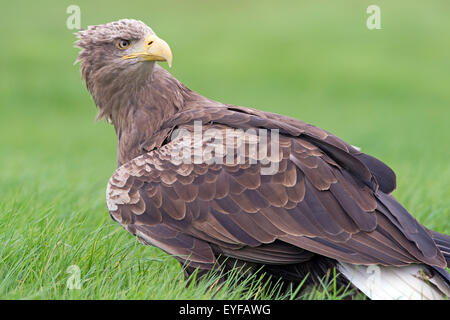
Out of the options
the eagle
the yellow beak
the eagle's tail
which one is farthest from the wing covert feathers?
the yellow beak

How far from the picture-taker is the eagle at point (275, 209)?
14.9 feet

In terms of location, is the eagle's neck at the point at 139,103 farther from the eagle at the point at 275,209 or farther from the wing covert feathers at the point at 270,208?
the wing covert feathers at the point at 270,208

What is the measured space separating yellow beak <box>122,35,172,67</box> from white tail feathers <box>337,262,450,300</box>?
6.56ft

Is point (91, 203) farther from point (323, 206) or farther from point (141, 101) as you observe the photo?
point (323, 206)

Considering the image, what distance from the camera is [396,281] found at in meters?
4.52

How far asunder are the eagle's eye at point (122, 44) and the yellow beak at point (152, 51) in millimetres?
79

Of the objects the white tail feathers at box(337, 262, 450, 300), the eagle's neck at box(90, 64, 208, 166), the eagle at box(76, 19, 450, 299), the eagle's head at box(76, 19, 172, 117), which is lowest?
the white tail feathers at box(337, 262, 450, 300)

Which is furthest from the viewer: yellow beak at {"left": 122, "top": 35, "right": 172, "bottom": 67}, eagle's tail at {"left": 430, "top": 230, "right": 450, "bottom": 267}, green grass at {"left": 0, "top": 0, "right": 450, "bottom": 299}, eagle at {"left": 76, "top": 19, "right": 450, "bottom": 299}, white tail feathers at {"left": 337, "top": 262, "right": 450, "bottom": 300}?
yellow beak at {"left": 122, "top": 35, "right": 172, "bottom": 67}

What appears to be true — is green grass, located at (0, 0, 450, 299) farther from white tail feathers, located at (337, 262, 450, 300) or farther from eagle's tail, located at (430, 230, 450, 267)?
eagle's tail, located at (430, 230, 450, 267)

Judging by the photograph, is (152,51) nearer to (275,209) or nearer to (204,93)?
(275,209)

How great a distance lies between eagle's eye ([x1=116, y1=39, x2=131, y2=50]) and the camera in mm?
5461

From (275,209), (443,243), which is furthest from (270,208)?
(443,243)
